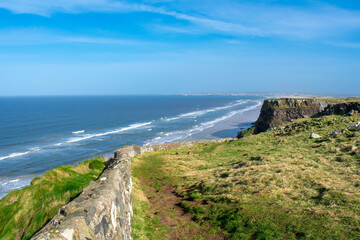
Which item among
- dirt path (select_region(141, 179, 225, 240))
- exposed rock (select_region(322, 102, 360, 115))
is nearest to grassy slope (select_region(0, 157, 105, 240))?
dirt path (select_region(141, 179, 225, 240))

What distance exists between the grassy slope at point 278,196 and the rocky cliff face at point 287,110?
3701cm

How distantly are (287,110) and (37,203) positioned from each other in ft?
185

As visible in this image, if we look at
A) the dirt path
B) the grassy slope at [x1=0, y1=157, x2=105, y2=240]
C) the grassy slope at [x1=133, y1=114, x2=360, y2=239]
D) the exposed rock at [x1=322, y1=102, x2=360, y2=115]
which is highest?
the exposed rock at [x1=322, y1=102, x2=360, y2=115]

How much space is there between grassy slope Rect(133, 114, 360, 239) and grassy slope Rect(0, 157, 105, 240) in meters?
2.80

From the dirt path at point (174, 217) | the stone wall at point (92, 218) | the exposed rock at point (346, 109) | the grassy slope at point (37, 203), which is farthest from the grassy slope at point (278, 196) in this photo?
the exposed rock at point (346, 109)

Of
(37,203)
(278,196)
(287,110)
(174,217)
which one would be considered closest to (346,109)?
(287,110)

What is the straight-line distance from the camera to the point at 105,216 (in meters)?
5.81

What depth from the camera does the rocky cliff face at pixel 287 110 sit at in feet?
178

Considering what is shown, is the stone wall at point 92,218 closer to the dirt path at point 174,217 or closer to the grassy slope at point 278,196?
the grassy slope at point 278,196

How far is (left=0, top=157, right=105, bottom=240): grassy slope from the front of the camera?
6.91 meters

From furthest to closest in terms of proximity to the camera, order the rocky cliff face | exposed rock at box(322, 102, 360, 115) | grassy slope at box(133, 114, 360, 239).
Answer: the rocky cliff face, exposed rock at box(322, 102, 360, 115), grassy slope at box(133, 114, 360, 239)

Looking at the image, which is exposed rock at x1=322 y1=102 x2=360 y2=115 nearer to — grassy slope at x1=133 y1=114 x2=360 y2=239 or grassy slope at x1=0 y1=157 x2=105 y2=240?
grassy slope at x1=133 y1=114 x2=360 y2=239

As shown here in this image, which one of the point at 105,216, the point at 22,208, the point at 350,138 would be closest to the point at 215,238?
the point at 105,216

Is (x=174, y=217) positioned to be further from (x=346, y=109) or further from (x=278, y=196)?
(x=346, y=109)
